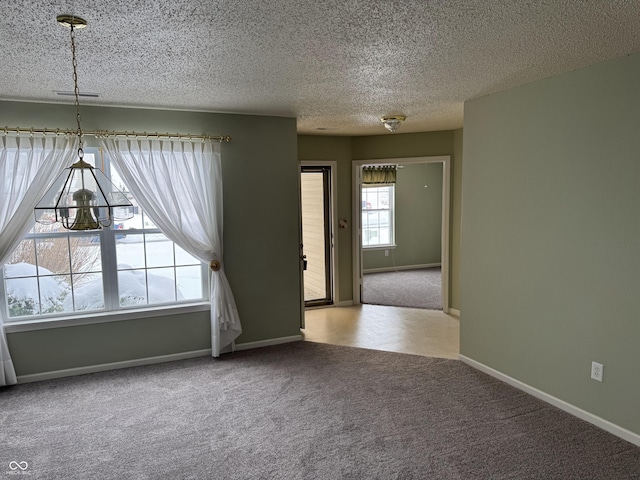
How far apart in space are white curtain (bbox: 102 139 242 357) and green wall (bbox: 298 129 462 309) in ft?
6.45

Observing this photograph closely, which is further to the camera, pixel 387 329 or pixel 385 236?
pixel 385 236

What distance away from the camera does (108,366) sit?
415cm

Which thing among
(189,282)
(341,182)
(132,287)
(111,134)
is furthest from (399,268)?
(111,134)

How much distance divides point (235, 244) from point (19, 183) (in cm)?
191

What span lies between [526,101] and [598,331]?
1.73 m

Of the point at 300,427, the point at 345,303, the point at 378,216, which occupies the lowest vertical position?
the point at 300,427

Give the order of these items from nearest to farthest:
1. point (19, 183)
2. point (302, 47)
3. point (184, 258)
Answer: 1. point (302, 47)
2. point (19, 183)
3. point (184, 258)

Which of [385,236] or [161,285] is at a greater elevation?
[385,236]

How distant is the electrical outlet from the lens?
296 cm

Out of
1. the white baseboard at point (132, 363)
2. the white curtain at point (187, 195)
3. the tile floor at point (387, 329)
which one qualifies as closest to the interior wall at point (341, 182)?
the tile floor at point (387, 329)

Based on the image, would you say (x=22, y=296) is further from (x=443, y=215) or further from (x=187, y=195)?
(x=443, y=215)

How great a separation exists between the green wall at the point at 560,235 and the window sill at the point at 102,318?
105 inches

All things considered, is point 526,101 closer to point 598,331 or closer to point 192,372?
point 598,331

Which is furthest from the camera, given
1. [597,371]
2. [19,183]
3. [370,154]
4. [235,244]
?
[370,154]
